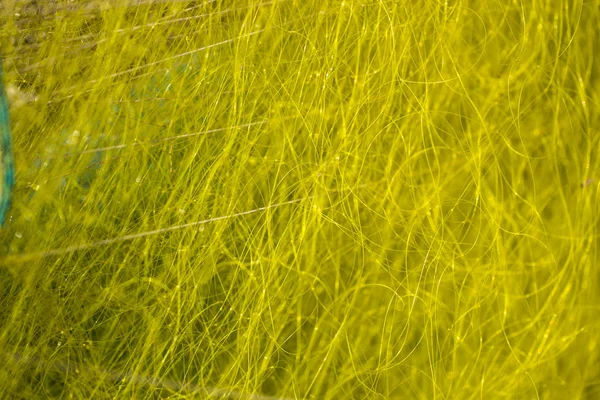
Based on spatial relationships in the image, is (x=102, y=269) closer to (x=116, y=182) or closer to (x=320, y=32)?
(x=116, y=182)

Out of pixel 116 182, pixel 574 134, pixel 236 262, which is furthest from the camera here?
pixel 116 182

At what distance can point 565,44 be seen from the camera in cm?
100

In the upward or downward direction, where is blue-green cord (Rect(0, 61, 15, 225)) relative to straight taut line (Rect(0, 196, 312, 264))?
upward

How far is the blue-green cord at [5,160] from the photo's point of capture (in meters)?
1.25

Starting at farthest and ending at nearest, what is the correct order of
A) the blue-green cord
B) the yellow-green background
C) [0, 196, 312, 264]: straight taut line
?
the blue-green cord
[0, 196, 312, 264]: straight taut line
the yellow-green background

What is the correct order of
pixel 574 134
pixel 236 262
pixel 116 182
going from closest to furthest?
1. pixel 574 134
2. pixel 236 262
3. pixel 116 182

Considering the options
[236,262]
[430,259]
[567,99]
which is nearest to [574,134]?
[567,99]

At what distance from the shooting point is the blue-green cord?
1253 millimetres

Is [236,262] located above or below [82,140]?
below

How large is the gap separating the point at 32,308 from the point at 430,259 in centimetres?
81

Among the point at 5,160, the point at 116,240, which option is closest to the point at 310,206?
the point at 116,240

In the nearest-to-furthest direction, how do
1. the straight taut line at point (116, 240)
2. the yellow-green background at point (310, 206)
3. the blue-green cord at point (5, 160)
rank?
the yellow-green background at point (310, 206)
the straight taut line at point (116, 240)
the blue-green cord at point (5, 160)

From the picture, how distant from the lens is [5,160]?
1.28m

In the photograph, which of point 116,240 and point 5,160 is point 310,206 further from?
point 5,160
